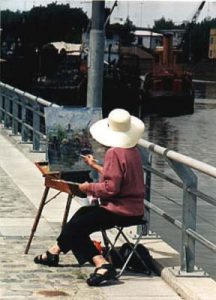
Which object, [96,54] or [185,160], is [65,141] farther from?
[96,54]

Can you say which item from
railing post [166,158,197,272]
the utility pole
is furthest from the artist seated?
the utility pole

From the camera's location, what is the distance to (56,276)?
22.9ft

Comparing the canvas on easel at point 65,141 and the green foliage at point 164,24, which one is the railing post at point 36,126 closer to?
the canvas on easel at point 65,141

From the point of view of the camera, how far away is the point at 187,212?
689 centimetres

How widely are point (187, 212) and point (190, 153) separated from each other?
638 inches

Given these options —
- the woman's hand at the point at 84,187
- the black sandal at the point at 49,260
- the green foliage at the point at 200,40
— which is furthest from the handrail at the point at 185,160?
the green foliage at the point at 200,40

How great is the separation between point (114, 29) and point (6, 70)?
1950 centimetres

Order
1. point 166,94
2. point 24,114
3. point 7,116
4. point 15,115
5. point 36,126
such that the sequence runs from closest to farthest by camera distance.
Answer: point 36,126, point 24,114, point 15,115, point 7,116, point 166,94

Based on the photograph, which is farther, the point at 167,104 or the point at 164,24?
the point at 164,24

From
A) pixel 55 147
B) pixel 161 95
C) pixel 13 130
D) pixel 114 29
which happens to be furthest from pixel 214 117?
pixel 55 147

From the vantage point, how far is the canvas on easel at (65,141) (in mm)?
7469

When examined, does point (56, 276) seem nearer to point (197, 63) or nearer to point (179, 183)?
point (179, 183)

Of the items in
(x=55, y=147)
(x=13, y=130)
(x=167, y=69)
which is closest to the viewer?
(x=55, y=147)

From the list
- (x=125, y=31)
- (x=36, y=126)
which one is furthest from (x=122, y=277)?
(x=125, y=31)
